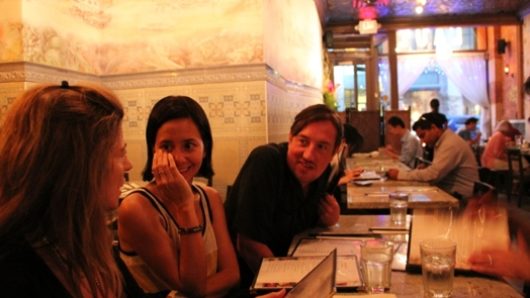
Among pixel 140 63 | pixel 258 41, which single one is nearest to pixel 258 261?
pixel 258 41

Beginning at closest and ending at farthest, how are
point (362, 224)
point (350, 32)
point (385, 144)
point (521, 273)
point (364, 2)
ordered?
point (521, 273), point (362, 224), point (364, 2), point (385, 144), point (350, 32)

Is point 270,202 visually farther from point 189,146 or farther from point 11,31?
point 11,31

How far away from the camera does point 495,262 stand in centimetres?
139

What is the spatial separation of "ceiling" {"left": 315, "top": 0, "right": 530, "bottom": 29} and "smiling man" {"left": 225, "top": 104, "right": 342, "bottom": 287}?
6.68m

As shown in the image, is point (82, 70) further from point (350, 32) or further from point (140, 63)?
point (350, 32)

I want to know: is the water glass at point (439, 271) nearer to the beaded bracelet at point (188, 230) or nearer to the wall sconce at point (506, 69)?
the beaded bracelet at point (188, 230)

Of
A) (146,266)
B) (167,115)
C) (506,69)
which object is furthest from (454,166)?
(506,69)

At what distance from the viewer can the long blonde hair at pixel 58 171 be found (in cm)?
83

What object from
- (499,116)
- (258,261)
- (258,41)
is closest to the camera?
(258,261)

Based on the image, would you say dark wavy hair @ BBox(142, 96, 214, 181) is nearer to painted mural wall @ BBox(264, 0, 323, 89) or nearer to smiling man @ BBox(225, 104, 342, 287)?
smiling man @ BBox(225, 104, 342, 287)

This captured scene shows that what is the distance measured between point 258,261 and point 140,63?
2046mm

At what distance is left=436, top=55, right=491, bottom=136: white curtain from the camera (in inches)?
516

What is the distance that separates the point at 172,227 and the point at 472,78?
527 inches

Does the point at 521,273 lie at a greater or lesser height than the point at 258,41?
lesser
